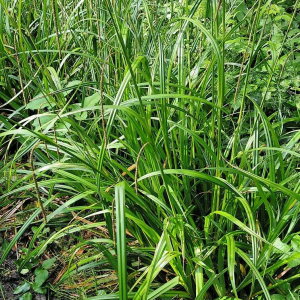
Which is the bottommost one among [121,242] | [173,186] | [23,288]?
[23,288]

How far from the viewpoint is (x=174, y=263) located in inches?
53.1

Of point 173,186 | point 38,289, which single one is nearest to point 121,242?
point 173,186

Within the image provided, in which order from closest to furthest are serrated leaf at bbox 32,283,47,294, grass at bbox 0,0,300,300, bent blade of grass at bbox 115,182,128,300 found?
bent blade of grass at bbox 115,182,128,300, grass at bbox 0,0,300,300, serrated leaf at bbox 32,283,47,294

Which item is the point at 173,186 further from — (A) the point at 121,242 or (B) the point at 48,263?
(B) the point at 48,263

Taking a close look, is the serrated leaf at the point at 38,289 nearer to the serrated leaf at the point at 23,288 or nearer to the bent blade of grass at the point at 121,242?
the serrated leaf at the point at 23,288

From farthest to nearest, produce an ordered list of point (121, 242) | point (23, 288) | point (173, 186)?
1. point (23, 288)
2. point (173, 186)
3. point (121, 242)

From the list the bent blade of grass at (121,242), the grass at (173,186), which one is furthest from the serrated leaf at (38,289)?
the bent blade of grass at (121,242)

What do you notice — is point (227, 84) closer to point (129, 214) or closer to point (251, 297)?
point (129, 214)

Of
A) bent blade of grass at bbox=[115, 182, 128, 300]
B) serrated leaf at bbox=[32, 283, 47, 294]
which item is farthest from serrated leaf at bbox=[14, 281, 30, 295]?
bent blade of grass at bbox=[115, 182, 128, 300]

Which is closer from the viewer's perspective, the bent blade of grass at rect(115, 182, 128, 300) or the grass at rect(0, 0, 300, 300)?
the bent blade of grass at rect(115, 182, 128, 300)

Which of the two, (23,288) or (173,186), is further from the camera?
(23,288)

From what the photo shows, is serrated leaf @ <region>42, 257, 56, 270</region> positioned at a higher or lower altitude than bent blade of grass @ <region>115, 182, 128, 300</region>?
lower

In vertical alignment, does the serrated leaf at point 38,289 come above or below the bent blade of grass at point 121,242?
below

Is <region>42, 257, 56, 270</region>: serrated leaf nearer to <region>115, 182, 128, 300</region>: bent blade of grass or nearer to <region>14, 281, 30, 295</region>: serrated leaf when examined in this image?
<region>14, 281, 30, 295</region>: serrated leaf
